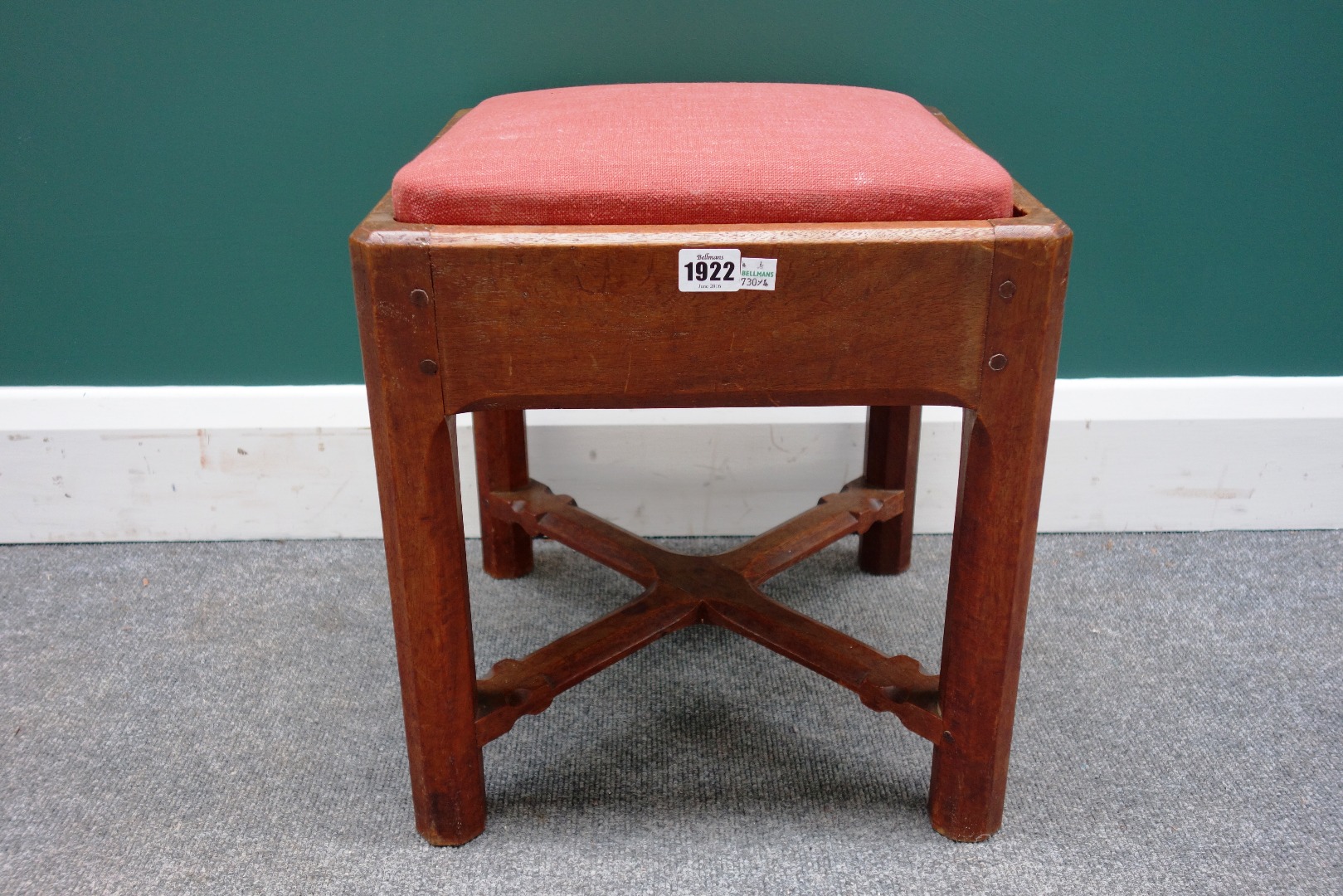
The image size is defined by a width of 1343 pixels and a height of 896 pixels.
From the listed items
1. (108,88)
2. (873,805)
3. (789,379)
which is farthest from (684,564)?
(108,88)

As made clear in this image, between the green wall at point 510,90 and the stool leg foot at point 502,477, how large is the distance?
Result: 0.71 ft

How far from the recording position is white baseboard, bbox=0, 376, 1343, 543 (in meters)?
1.31

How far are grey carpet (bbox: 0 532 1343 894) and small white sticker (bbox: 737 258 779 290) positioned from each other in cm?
46

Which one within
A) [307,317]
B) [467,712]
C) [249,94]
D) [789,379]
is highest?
[249,94]

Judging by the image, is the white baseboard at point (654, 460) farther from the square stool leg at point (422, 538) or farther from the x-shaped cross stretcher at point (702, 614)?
the square stool leg at point (422, 538)

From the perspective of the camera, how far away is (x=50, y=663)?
1.13 metres

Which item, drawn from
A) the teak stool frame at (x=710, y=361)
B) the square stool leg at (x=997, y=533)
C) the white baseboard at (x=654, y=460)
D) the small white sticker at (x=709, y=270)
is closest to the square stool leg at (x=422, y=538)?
the teak stool frame at (x=710, y=361)

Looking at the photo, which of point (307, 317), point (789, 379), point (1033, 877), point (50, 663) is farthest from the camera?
point (307, 317)

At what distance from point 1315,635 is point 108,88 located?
1.41 metres

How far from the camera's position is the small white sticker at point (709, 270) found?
706 mm

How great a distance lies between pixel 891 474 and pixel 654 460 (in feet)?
0.95

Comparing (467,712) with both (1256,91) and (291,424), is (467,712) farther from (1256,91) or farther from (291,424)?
(1256,91)

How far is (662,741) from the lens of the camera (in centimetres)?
102

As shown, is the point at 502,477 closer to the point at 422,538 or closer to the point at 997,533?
the point at 422,538
